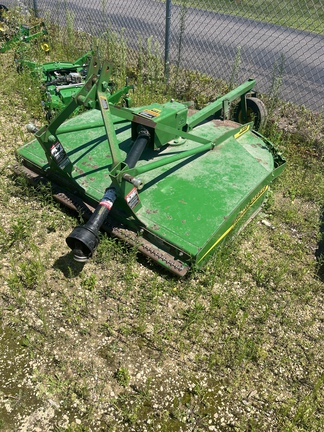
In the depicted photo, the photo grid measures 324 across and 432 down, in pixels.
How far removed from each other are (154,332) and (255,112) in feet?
10.9

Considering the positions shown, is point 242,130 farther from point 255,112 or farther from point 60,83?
point 60,83

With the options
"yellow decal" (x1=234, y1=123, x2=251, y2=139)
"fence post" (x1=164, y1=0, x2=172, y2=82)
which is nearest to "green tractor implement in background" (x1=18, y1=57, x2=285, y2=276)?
"yellow decal" (x1=234, y1=123, x2=251, y2=139)

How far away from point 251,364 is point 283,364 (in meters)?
0.23

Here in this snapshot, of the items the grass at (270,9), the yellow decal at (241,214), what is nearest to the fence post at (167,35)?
the grass at (270,9)

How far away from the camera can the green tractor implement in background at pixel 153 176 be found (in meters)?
2.80

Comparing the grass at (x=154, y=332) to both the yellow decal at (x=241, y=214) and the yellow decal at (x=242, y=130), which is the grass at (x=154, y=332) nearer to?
the yellow decal at (x=241, y=214)

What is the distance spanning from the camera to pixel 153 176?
3346 mm

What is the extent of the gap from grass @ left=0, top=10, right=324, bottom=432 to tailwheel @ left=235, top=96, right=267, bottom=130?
4.97 feet

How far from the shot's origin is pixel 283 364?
2.56 metres

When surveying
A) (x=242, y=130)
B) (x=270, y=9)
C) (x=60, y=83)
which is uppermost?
(x=270, y=9)

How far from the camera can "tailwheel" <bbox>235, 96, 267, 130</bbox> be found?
4707 millimetres

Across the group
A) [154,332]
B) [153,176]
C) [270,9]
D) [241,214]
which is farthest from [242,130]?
[270,9]

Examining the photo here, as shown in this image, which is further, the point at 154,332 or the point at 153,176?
the point at 153,176

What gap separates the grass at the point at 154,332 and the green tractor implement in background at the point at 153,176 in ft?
0.74
